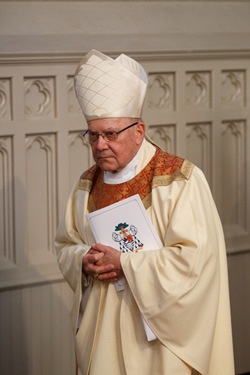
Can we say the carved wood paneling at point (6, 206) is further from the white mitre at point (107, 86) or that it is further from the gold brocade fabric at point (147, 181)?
the white mitre at point (107, 86)

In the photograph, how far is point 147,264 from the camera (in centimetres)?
441

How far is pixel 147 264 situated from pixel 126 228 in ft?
0.65

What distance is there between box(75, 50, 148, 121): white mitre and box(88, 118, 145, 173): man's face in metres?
0.03

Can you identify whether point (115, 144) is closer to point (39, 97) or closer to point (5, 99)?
point (5, 99)

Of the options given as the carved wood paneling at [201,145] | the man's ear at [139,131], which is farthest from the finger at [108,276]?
the carved wood paneling at [201,145]

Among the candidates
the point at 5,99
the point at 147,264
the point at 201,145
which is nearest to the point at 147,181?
the point at 147,264

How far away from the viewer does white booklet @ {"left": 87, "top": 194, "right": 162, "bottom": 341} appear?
14.7 ft

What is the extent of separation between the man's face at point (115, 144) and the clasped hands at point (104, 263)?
0.36 meters

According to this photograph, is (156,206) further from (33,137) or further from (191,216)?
(33,137)

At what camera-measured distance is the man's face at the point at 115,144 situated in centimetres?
441

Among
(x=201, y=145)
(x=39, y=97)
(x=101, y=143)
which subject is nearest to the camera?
(x=101, y=143)

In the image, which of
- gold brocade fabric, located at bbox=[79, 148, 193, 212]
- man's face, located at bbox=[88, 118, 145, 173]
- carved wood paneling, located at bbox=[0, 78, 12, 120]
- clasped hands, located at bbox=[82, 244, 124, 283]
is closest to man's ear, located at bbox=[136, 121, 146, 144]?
man's face, located at bbox=[88, 118, 145, 173]

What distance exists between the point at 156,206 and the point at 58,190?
1.92m

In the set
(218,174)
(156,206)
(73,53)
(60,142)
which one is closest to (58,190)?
(60,142)
